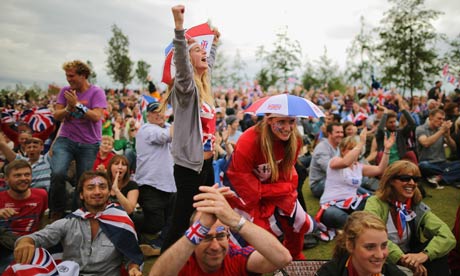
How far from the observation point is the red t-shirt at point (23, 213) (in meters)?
3.46

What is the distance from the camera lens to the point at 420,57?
18219 millimetres

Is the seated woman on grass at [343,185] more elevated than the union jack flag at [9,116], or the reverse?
the union jack flag at [9,116]

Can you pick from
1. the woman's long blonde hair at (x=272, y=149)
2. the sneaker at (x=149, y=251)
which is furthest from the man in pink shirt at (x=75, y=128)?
the woman's long blonde hair at (x=272, y=149)

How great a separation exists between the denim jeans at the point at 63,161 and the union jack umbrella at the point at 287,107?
2532mm

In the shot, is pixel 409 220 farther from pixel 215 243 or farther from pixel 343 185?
pixel 215 243

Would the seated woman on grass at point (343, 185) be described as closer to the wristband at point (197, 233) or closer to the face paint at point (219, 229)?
the face paint at point (219, 229)

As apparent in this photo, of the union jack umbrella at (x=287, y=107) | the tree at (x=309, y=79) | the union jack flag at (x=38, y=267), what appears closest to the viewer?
the union jack flag at (x=38, y=267)

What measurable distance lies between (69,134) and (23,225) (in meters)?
1.36

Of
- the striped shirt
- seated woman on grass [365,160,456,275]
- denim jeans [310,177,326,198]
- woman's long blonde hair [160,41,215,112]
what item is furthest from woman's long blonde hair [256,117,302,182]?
the striped shirt

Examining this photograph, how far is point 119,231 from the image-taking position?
293 centimetres

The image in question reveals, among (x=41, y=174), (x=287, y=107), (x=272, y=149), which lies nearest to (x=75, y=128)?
(x=41, y=174)

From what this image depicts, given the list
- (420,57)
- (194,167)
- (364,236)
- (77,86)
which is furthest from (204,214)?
(420,57)

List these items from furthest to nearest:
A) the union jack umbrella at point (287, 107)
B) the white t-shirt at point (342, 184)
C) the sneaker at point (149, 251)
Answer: the white t-shirt at point (342, 184) → the sneaker at point (149, 251) → the union jack umbrella at point (287, 107)

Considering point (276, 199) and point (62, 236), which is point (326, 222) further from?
point (62, 236)
